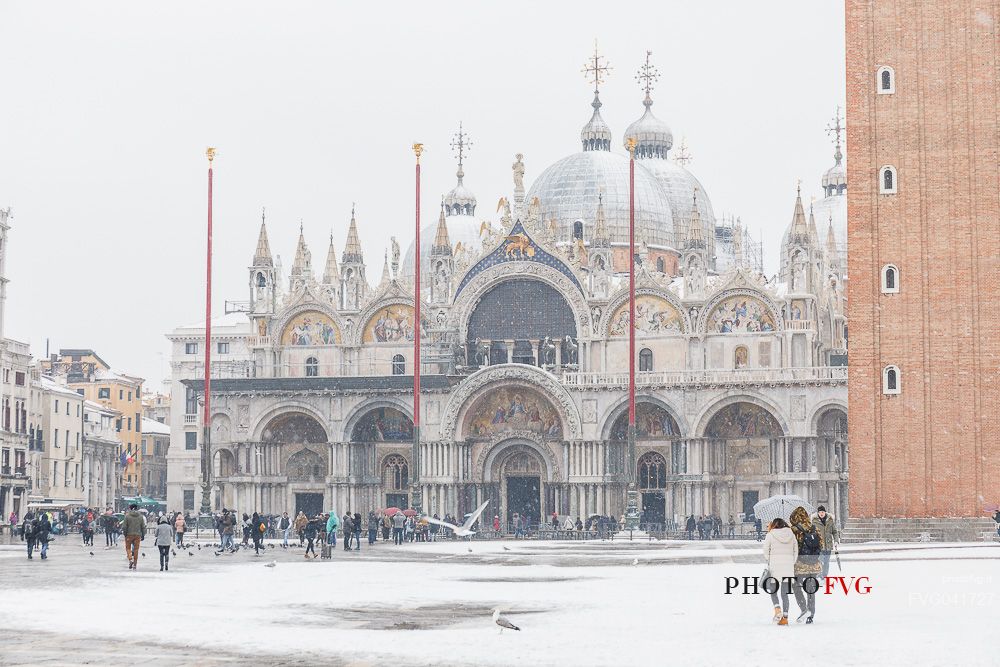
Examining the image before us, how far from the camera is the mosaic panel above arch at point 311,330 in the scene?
81.4m

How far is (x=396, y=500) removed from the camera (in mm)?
80688

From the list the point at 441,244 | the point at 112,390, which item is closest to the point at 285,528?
the point at 441,244

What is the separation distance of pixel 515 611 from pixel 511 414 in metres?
52.9

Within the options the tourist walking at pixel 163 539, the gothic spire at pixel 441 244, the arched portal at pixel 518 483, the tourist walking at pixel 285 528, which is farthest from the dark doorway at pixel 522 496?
the tourist walking at pixel 163 539

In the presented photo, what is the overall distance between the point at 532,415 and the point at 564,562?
124 feet

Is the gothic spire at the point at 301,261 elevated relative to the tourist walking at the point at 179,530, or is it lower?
elevated

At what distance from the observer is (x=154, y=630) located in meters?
21.7

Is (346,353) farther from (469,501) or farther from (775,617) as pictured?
(775,617)

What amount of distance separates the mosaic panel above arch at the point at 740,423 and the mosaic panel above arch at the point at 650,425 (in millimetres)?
1791

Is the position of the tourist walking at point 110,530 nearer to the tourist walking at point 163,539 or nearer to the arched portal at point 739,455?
the tourist walking at point 163,539

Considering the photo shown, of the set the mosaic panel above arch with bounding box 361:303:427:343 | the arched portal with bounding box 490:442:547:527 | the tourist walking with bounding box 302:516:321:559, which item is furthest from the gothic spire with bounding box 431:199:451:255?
the tourist walking with bounding box 302:516:321:559

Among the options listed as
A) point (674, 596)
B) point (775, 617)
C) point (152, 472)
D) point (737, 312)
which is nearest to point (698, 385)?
point (737, 312)

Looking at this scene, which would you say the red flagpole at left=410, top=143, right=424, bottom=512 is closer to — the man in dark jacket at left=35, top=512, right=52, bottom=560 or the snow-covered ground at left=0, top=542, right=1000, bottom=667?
the man in dark jacket at left=35, top=512, right=52, bottom=560

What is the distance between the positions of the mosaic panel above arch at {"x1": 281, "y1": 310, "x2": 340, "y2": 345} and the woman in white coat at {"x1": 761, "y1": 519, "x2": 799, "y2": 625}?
60.4 m
